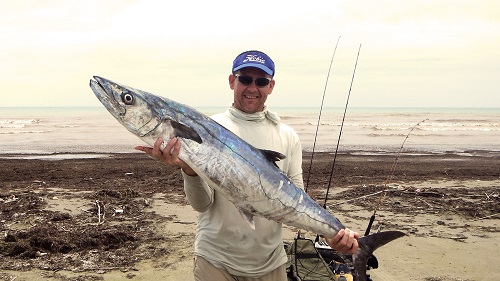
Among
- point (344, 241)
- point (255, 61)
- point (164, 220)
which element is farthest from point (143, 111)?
point (164, 220)

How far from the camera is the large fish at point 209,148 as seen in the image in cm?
291

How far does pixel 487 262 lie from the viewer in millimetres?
6840

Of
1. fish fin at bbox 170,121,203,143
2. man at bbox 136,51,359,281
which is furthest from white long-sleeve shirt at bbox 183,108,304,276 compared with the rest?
fish fin at bbox 170,121,203,143

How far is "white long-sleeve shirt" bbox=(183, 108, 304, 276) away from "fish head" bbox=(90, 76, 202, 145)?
378mm

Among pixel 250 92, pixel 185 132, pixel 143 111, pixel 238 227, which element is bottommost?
pixel 238 227

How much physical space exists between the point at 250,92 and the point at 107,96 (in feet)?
3.59

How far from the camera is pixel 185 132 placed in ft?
9.52

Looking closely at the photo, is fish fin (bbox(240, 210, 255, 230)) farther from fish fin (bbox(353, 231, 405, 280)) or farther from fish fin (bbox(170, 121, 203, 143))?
fish fin (bbox(353, 231, 405, 280))

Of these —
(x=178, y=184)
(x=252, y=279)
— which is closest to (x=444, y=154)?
(x=178, y=184)

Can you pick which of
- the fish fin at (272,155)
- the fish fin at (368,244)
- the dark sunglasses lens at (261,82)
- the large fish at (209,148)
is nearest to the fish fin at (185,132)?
the large fish at (209,148)

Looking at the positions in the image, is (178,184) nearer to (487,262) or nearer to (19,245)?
(19,245)

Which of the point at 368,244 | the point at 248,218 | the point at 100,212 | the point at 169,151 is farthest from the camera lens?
the point at 100,212

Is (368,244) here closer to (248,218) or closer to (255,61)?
(248,218)

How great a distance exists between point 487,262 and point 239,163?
5.73m
